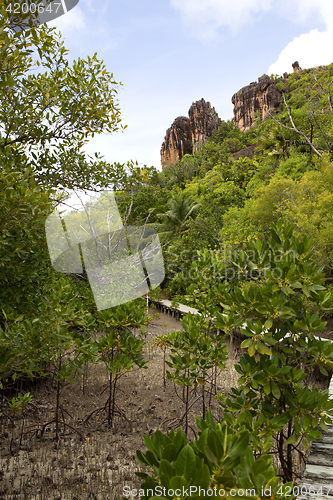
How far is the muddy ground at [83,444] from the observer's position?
2.45 meters

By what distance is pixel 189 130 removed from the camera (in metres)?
49.7

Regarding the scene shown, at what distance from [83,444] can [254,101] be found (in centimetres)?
5643

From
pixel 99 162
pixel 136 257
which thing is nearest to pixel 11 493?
pixel 99 162

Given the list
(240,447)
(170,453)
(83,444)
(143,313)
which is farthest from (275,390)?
(83,444)

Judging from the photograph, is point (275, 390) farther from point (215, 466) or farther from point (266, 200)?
point (266, 200)

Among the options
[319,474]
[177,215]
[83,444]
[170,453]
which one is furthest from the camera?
[177,215]

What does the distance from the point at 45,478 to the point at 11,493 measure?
258mm

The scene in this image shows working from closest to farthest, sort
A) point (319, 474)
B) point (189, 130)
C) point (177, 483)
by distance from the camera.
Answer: point (177, 483)
point (319, 474)
point (189, 130)

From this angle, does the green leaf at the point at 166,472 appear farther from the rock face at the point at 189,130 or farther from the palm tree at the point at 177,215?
the rock face at the point at 189,130

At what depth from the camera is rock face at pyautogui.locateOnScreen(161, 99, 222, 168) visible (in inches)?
1875

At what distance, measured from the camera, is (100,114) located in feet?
10.6

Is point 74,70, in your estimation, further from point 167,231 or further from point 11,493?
point 167,231

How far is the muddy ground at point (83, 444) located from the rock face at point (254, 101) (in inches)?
1951

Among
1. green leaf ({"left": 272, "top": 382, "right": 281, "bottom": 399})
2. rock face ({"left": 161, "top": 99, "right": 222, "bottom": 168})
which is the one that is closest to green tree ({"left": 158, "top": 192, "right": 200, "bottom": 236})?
green leaf ({"left": 272, "top": 382, "right": 281, "bottom": 399})
